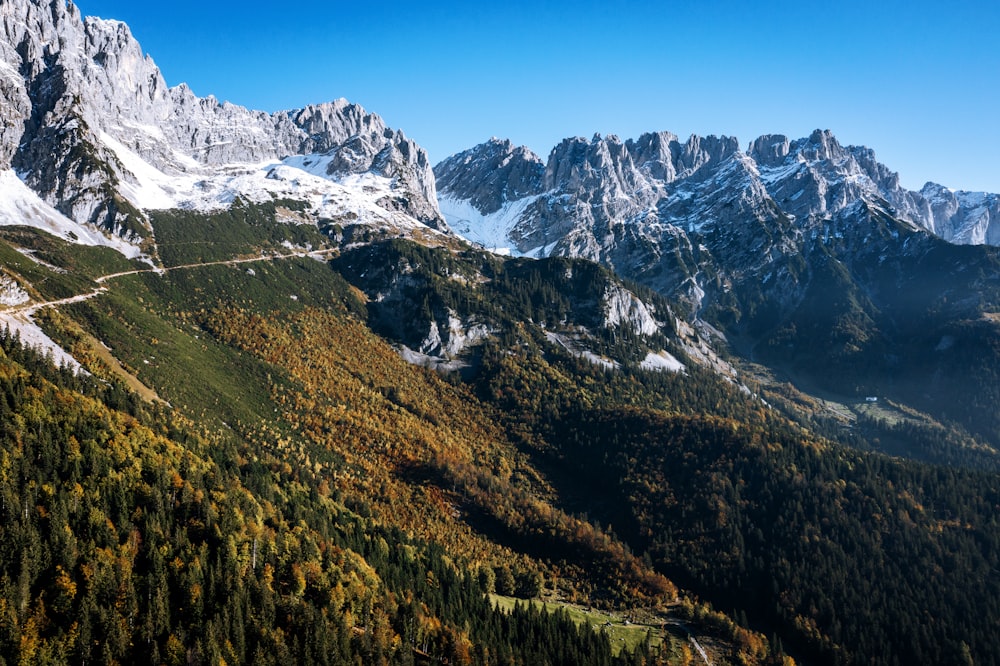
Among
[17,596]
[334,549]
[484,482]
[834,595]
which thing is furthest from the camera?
[484,482]

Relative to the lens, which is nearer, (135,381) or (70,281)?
(135,381)

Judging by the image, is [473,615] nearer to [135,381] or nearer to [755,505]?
[135,381]

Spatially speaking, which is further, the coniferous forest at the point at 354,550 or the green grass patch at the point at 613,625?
the green grass patch at the point at 613,625

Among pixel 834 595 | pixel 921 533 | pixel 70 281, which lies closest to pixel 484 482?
pixel 834 595

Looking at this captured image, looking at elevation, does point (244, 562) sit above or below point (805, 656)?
below

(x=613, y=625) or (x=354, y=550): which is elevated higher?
(x=613, y=625)

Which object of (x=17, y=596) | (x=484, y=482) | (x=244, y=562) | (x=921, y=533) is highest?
(x=921, y=533)

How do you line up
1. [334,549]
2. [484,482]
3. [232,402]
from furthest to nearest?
[484,482] < [232,402] < [334,549]

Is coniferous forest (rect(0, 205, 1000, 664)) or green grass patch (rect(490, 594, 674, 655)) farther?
green grass patch (rect(490, 594, 674, 655))

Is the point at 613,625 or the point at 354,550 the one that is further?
the point at 613,625

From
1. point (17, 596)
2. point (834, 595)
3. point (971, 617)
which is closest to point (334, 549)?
point (17, 596)
